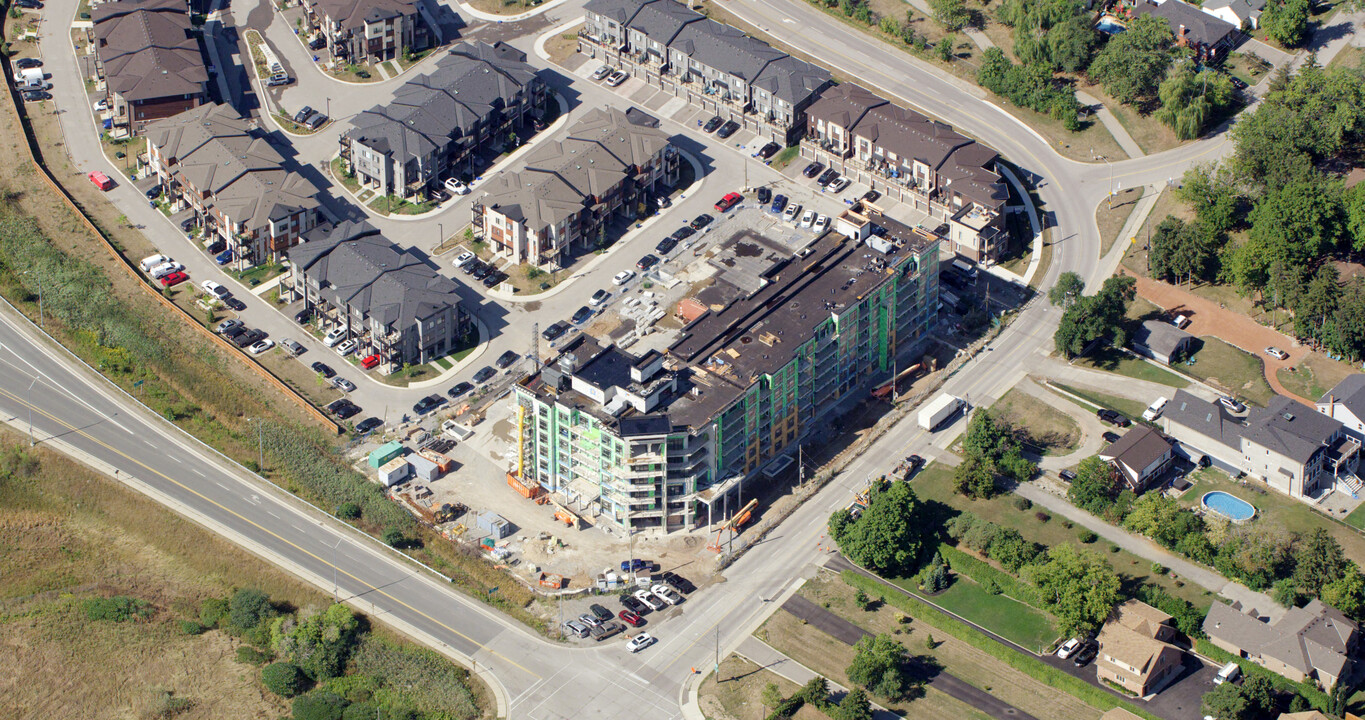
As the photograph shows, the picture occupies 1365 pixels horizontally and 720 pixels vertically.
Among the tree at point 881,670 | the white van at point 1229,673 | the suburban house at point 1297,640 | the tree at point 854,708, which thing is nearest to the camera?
the tree at point 854,708

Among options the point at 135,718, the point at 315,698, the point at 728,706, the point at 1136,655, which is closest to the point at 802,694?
the point at 728,706

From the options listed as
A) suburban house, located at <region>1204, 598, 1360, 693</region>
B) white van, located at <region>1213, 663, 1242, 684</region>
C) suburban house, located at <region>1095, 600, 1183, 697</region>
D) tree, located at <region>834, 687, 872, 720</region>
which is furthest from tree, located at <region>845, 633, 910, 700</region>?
suburban house, located at <region>1204, 598, 1360, 693</region>

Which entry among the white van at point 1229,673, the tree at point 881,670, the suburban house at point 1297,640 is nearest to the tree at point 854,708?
the tree at point 881,670

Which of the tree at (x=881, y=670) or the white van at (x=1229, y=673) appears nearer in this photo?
the tree at (x=881, y=670)

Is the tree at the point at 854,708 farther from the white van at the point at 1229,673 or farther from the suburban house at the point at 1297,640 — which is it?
the suburban house at the point at 1297,640

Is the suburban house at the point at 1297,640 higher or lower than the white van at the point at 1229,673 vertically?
higher

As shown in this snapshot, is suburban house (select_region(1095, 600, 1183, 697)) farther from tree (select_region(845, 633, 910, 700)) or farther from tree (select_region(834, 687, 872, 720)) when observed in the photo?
tree (select_region(834, 687, 872, 720))

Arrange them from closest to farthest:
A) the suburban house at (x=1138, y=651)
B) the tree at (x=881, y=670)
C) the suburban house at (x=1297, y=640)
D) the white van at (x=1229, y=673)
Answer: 1. the tree at (x=881, y=670)
2. the suburban house at (x=1138, y=651)
3. the suburban house at (x=1297, y=640)
4. the white van at (x=1229, y=673)
